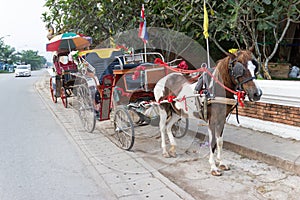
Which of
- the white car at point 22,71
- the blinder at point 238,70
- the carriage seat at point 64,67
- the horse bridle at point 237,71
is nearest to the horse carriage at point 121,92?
the horse bridle at point 237,71

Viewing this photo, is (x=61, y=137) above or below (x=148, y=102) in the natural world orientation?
below

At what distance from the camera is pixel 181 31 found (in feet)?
30.4

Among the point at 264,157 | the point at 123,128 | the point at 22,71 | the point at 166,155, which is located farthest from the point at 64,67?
the point at 22,71

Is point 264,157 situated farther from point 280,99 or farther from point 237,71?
point 237,71

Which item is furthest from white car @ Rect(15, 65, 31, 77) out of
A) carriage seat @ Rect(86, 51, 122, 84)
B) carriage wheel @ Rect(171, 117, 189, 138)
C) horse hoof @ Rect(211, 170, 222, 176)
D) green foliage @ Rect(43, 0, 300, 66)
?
horse hoof @ Rect(211, 170, 222, 176)

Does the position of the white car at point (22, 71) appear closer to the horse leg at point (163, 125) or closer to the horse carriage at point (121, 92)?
the horse carriage at point (121, 92)

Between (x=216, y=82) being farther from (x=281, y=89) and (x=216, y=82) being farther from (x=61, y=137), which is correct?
(x=61, y=137)

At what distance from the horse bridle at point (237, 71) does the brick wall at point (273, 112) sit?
1970 millimetres

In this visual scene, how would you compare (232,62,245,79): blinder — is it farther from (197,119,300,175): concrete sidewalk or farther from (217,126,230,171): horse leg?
(197,119,300,175): concrete sidewalk

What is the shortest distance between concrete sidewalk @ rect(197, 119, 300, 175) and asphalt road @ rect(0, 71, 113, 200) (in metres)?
2.62

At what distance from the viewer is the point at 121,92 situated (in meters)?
6.02

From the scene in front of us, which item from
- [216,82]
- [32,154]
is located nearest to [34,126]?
[32,154]

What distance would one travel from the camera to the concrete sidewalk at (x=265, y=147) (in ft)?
15.1

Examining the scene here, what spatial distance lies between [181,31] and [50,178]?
248 inches
